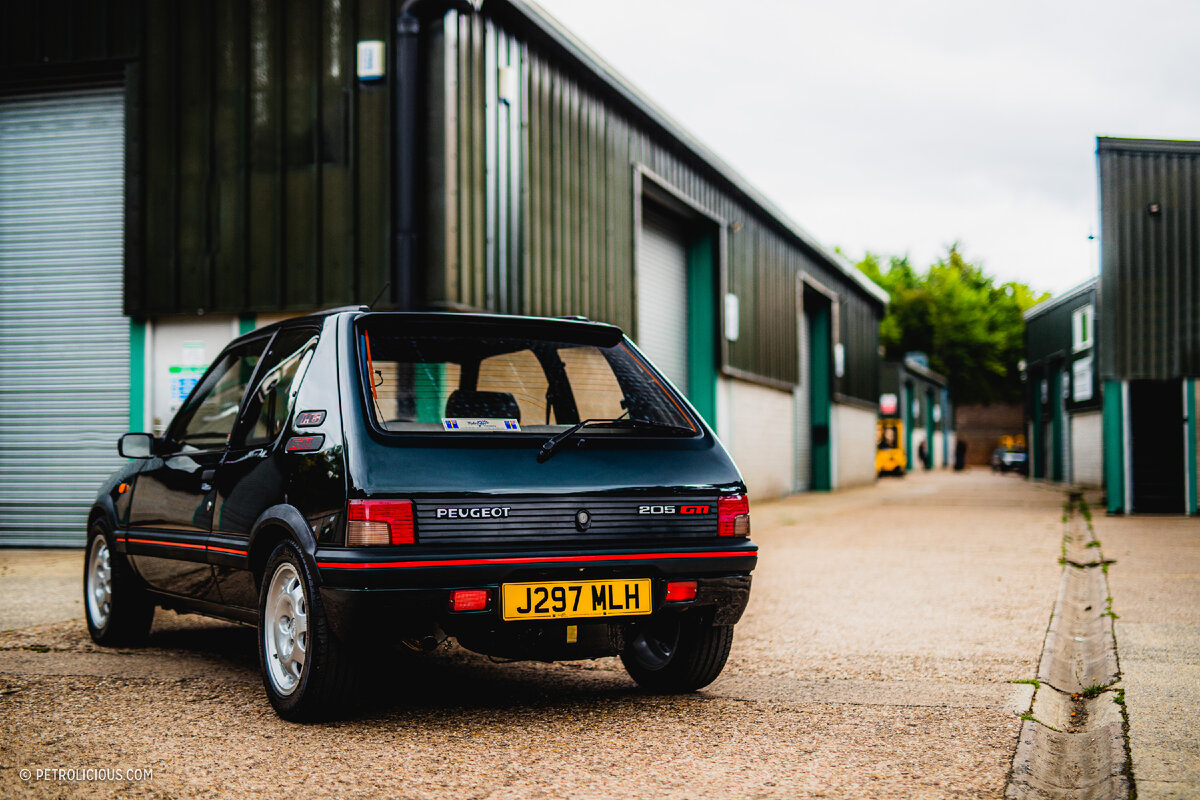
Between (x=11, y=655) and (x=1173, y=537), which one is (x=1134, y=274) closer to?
(x=1173, y=537)

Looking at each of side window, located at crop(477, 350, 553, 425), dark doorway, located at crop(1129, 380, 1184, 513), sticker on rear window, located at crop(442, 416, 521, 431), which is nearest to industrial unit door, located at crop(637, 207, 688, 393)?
dark doorway, located at crop(1129, 380, 1184, 513)

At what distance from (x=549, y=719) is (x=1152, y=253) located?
55.0 feet

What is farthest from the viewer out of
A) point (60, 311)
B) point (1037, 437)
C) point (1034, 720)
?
point (1037, 437)

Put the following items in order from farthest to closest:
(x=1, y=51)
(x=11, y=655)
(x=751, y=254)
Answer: (x=751, y=254) → (x=1, y=51) → (x=11, y=655)

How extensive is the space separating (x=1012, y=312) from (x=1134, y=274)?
5360cm

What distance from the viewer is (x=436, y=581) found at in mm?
4086

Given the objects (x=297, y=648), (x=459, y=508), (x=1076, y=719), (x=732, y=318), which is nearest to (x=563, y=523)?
(x=459, y=508)

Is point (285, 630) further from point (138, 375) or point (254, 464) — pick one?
point (138, 375)

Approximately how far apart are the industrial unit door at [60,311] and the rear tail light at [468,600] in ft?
30.2

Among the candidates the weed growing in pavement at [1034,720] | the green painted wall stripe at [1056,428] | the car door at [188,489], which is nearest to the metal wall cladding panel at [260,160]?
the car door at [188,489]

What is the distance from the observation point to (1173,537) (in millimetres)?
14016

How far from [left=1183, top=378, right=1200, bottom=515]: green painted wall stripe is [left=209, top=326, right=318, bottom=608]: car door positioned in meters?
16.9

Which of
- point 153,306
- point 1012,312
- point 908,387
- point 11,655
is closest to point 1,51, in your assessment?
point 153,306

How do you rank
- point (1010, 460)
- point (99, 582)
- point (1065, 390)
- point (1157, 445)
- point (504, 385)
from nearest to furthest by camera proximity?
point (504, 385)
point (99, 582)
point (1157, 445)
point (1065, 390)
point (1010, 460)
